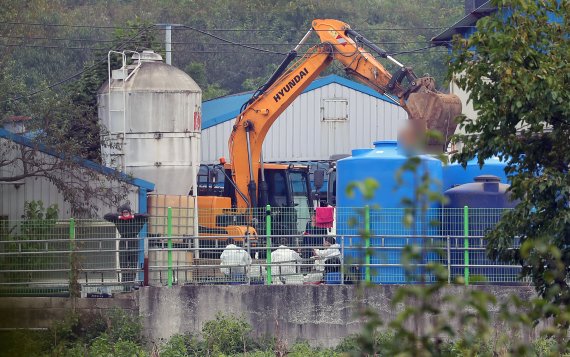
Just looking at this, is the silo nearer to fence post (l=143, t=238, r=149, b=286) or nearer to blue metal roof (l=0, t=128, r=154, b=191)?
blue metal roof (l=0, t=128, r=154, b=191)

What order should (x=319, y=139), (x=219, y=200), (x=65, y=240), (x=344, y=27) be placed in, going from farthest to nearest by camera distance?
(x=319, y=139), (x=344, y=27), (x=219, y=200), (x=65, y=240)

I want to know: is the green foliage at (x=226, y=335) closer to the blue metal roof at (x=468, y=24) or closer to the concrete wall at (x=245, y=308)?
the concrete wall at (x=245, y=308)

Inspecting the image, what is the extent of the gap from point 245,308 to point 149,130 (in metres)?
7.95

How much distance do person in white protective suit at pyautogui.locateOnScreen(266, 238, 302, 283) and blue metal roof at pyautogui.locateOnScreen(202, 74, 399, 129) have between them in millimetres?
16732

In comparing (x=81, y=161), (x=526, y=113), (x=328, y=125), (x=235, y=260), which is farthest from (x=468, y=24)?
(x=526, y=113)

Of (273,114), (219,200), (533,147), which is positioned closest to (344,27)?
(273,114)

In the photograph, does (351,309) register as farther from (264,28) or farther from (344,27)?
(264,28)

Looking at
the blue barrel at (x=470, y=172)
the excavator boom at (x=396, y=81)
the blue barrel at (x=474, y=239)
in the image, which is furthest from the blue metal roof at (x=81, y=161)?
the blue barrel at (x=474, y=239)

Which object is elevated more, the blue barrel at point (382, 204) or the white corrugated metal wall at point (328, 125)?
the white corrugated metal wall at point (328, 125)

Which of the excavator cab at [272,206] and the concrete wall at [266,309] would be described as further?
the excavator cab at [272,206]

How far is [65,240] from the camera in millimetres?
19547

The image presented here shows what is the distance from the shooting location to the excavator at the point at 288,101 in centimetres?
2444

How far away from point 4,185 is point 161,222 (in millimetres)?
3302

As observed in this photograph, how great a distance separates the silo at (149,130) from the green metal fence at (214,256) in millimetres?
5037
